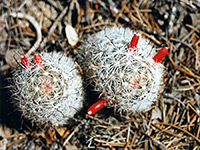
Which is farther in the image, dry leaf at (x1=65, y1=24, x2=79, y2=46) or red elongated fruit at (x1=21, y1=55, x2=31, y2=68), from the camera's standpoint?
dry leaf at (x1=65, y1=24, x2=79, y2=46)

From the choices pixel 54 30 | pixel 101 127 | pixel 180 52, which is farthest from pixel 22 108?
pixel 180 52

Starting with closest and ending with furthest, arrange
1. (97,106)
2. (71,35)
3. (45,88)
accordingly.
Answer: (45,88)
(97,106)
(71,35)

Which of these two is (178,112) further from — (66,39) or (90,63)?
(66,39)

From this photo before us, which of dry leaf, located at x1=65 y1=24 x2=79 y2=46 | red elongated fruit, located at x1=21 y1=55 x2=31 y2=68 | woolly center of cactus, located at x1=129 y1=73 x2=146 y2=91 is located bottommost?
woolly center of cactus, located at x1=129 y1=73 x2=146 y2=91

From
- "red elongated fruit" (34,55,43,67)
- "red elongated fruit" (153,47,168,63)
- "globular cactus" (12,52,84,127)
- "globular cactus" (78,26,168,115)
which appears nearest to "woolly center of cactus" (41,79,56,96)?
"globular cactus" (12,52,84,127)

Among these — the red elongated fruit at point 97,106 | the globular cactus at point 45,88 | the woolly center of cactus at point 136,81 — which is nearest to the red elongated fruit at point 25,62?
the globular cactus at point 45,88

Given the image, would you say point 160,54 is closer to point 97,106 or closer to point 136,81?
point 136,81

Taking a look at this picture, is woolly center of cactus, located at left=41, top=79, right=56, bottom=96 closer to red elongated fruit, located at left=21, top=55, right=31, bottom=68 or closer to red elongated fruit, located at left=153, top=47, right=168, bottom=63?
red elongated fruit, located at left=21, top=55, right=31, bottom=68

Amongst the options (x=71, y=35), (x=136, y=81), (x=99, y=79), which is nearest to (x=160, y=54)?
(x=136, y=81)
